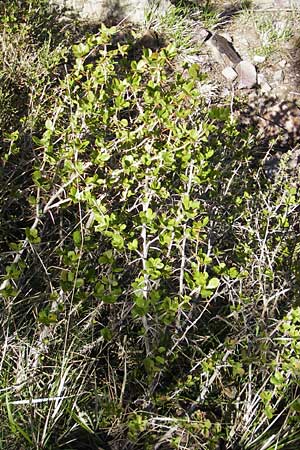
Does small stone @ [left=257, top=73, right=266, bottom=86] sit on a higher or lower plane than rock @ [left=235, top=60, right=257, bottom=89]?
lower

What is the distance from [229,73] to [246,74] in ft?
0.41

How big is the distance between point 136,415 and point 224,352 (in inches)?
17.1

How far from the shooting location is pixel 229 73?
4.09m

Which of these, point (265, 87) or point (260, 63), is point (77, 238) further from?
point (260, 63)

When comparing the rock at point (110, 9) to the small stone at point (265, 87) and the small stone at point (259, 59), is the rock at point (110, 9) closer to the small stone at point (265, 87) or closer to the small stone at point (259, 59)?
the small stone at point (259, 59)

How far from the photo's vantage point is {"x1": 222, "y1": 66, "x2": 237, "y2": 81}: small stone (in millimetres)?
4086

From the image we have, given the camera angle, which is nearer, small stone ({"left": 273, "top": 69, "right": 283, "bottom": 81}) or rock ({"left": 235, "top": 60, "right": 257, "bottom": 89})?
rock ({"left": 235, "top": 60, "right": 257, "bottom": 89})

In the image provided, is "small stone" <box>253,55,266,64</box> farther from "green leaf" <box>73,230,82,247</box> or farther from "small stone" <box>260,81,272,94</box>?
"green leaf" <box>73,230,82,247</box>

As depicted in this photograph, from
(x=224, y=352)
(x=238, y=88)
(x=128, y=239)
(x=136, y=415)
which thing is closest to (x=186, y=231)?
(x=128, y=239)

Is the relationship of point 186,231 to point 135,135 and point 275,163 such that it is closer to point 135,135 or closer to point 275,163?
point 135,135

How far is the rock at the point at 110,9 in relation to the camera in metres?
4.09

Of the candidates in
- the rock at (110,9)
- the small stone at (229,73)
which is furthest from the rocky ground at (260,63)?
the rock at (110,9)

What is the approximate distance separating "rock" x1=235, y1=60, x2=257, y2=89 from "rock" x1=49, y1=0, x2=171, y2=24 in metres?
A: 0.66

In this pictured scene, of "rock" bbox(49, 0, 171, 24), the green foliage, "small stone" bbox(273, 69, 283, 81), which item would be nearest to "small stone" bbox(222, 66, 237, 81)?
"small stone" bbox(273, 69, 283, 81)
